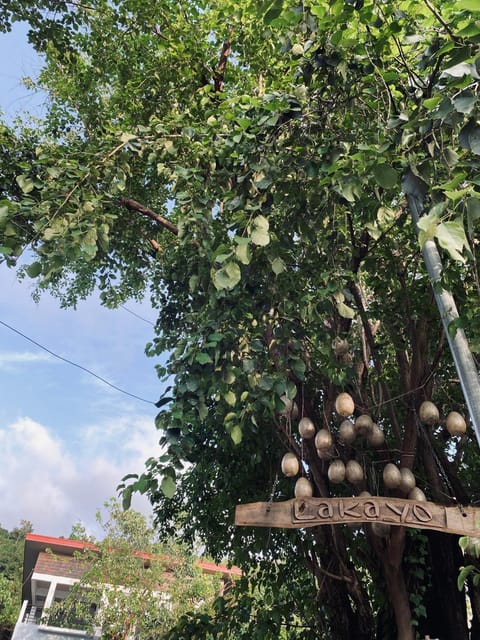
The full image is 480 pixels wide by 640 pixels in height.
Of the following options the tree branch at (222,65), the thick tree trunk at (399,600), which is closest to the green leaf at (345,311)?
the thick tree trunk at (399,600)

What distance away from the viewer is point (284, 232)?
3.17 m

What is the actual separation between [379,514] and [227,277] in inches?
62.3

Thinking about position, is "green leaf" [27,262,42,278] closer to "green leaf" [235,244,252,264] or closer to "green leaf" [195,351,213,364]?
"green leaf" [195,351,213,364]

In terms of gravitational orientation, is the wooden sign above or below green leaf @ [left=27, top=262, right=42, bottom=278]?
below

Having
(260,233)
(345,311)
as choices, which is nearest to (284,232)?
(345,311)

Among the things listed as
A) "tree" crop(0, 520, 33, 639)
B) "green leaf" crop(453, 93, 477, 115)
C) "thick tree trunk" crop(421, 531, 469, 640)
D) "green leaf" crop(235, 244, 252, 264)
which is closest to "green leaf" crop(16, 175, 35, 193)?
"green leaf" crop(235, 244, 252, 264)

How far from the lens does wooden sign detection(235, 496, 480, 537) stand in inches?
106

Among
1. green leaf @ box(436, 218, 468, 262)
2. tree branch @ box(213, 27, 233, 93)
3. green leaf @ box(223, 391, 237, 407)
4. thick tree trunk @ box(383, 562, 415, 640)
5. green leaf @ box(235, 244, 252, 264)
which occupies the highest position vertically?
tree branch @ box(213, 27, 233, 93)

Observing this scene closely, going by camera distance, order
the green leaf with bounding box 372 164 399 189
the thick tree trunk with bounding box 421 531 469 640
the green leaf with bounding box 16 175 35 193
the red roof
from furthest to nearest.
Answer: the red roof → the thick tree trunk with bounding box 421 531 469 640 → the green leaf with bounding box 16 175 35 193 → the green leaf with bounding box 372 164 399 189

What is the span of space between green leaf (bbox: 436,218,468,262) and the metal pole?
635mm

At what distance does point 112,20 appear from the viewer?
5414mm

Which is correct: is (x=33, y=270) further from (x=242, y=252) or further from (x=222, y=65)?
(x=222, y=65)

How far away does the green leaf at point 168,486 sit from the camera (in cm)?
220

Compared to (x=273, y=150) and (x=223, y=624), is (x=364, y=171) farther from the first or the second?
(x=223, y=624)
